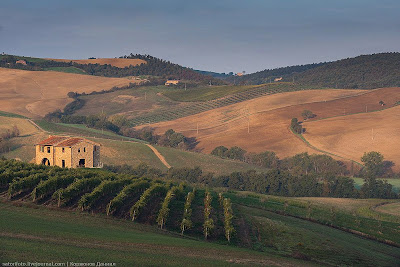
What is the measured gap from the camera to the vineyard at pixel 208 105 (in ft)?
547

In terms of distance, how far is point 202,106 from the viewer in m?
174

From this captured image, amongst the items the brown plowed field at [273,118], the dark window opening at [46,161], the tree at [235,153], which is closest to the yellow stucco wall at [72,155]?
the dark window opening at [46,161]

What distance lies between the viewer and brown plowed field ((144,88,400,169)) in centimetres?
13150

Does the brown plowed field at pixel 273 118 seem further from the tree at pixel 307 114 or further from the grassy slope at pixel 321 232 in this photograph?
the grassy slope at pixel 321 232

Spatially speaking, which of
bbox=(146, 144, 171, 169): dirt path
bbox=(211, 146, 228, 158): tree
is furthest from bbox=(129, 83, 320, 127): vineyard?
bbox=(146, 144, 171, 169): dirt path

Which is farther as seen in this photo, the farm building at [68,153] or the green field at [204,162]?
the green field at [204,162]

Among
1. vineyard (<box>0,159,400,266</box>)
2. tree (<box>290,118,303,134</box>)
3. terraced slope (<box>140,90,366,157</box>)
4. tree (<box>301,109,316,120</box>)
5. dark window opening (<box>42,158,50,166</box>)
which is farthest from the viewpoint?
tree (<box>301,109,316,120</box>)

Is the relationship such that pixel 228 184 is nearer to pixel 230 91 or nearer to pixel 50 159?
pixel 50 159

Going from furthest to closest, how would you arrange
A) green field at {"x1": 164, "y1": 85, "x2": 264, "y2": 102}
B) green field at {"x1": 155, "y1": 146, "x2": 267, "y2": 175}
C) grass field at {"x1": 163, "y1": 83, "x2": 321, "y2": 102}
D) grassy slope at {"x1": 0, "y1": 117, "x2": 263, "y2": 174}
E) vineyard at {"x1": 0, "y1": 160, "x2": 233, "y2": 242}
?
green field at {"x1": 164, "y1": 85, "x2": 264, "y2": 102} < grass field at {"x1": 163, "y1": 83, "x2": 321, "y2": 102} < green field at {"x1": 155, "y1": 146, "x2": 267, "y2": 175} < grassy slope at {"x1": 0, "y1": 117, "x2": 263, "y2": 174} < vineyard at {"x1": 0, "y1": 160, "x2": 233, "y2": 242}

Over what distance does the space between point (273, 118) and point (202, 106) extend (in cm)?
3143

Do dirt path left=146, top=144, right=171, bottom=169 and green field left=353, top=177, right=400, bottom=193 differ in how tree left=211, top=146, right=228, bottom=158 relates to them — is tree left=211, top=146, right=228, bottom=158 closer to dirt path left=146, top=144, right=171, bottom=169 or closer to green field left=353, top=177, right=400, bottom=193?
dirt path left=146, top=144, right=171, bottom=169

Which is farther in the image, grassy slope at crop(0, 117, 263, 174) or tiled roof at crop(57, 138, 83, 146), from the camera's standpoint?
grassy slope at crop(0, 117, 263, 174)

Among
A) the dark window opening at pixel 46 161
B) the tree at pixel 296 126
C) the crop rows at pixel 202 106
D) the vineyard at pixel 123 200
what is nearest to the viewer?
the vineyard at pixel 123 200

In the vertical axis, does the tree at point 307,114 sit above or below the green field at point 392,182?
above
